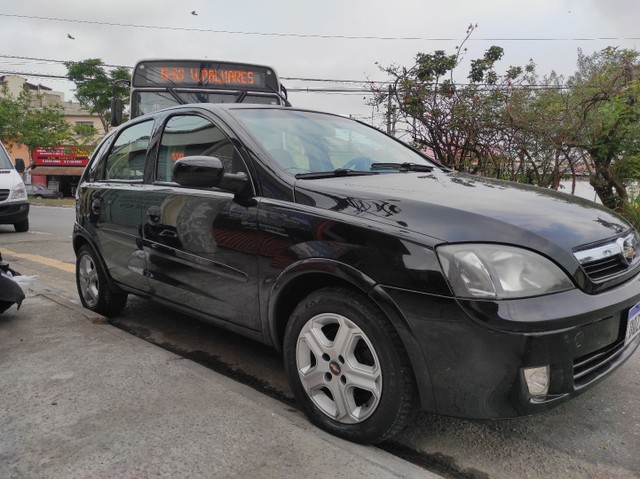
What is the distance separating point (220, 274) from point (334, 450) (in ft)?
3.83

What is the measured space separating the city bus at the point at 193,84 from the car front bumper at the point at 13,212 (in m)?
3.06

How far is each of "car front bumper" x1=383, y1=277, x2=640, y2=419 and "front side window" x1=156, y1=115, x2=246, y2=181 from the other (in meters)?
1.35

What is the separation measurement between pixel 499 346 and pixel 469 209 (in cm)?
58

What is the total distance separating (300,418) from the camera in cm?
252

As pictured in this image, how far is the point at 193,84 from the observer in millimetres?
8977

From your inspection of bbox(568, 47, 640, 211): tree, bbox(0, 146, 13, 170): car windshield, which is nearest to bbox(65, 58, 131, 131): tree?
bbox(0, 146, 13, 170): car windshield

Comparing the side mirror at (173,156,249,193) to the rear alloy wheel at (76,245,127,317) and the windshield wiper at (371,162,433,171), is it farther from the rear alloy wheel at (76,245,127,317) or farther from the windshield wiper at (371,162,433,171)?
the rear alloy wheel at (76,245,127,317)

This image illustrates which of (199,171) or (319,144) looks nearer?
(199,171)

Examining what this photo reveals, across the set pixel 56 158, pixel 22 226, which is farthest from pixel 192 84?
pixel 56 158

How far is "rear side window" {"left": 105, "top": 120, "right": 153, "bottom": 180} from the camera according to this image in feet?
12.2

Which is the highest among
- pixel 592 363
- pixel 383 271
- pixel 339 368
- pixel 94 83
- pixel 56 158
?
pixel 94 83

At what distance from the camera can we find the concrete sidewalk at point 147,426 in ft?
6.77

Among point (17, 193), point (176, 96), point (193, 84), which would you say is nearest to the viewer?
point (176, 96)

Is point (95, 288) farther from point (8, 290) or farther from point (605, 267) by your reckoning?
point (605, 267)
